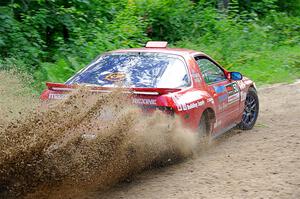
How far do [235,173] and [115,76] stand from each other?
78.4 inches

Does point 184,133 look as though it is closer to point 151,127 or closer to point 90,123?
point 151,127

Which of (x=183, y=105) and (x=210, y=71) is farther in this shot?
(x=210, y=71)

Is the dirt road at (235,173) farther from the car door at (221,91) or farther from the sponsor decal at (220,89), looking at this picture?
the sponsor decal at (220,89)

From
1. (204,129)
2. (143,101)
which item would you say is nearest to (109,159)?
(143,101)

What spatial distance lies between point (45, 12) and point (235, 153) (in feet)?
22.4

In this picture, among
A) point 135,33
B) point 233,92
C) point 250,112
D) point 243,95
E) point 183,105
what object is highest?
point 183,105

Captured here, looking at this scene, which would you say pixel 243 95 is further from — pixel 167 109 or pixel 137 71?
pixel 167 109

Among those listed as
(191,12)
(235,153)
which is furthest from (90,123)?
(191,12)

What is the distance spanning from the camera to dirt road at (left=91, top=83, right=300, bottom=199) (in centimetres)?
521

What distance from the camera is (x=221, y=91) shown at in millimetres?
7336

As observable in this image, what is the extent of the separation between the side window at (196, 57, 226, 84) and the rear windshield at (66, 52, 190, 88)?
51 cm

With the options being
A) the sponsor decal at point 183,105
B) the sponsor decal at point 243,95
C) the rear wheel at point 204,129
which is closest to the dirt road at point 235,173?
the rear wheel at point 204,129

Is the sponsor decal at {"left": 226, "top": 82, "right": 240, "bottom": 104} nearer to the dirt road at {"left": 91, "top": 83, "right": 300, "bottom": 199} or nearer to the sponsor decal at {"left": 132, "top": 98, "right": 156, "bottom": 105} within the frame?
the dirt road at {"left": 91, "top": 83, "right": 300, "bottom": 199}

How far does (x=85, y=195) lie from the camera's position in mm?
5246
